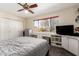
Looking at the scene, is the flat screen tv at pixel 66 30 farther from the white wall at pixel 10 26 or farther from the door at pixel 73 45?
the white wall at pixel 10 26

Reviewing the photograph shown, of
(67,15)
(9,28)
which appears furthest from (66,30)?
(9,28)

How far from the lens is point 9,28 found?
5.76 metres

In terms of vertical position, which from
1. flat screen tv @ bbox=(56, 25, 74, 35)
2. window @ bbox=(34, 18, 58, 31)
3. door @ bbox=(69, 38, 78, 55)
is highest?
window @ bbox=(34, 18, 58, 31)

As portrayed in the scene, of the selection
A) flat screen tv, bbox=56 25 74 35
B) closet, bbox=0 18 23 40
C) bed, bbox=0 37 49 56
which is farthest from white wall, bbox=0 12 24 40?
flat screen tv, bbox=56 25 74 35

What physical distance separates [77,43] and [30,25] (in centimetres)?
469

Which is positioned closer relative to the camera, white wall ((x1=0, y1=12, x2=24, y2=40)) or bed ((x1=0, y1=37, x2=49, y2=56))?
bed ((x1=0, y1=37, x2=49, y2=56))

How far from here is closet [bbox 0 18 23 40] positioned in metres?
5.21

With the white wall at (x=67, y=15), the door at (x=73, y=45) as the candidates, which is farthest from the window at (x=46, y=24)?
the door at (x=73, y=45)

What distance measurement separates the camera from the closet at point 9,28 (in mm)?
5209

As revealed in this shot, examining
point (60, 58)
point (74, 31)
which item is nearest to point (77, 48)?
point (74, 31)

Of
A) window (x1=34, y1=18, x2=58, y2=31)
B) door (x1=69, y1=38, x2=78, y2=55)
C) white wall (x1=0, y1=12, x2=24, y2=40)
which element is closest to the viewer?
door (x1=69, y1=38, x2=78, y2=55)

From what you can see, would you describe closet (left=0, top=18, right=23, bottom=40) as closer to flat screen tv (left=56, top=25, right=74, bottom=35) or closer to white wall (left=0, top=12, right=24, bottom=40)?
white wall (left=0, top=12, right=24, bottom=40)

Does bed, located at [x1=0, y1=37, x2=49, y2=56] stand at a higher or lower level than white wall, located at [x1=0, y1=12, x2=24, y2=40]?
lower

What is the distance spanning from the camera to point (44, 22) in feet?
20.9
